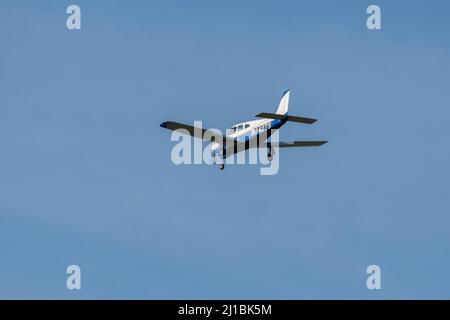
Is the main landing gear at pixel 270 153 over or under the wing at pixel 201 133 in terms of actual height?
under

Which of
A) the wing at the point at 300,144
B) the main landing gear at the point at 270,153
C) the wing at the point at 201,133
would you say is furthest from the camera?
the wing at the point at 300,144

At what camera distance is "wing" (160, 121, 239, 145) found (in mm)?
67062

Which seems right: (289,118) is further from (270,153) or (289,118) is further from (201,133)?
(201,133)

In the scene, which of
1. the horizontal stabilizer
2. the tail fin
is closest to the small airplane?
the tail fin

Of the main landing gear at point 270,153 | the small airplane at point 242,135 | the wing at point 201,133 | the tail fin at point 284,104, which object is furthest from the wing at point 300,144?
the tail fin at point 284,104

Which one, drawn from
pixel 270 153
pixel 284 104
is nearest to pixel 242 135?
pixel 270 153

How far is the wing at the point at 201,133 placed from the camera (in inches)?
2640

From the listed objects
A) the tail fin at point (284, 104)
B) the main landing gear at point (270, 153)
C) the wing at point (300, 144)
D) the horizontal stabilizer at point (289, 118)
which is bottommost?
the main landing gear at point (270, 153)

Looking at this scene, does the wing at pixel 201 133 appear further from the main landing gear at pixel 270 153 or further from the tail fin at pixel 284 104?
the tail fin at pixel 284 104

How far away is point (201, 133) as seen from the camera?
225 feet
